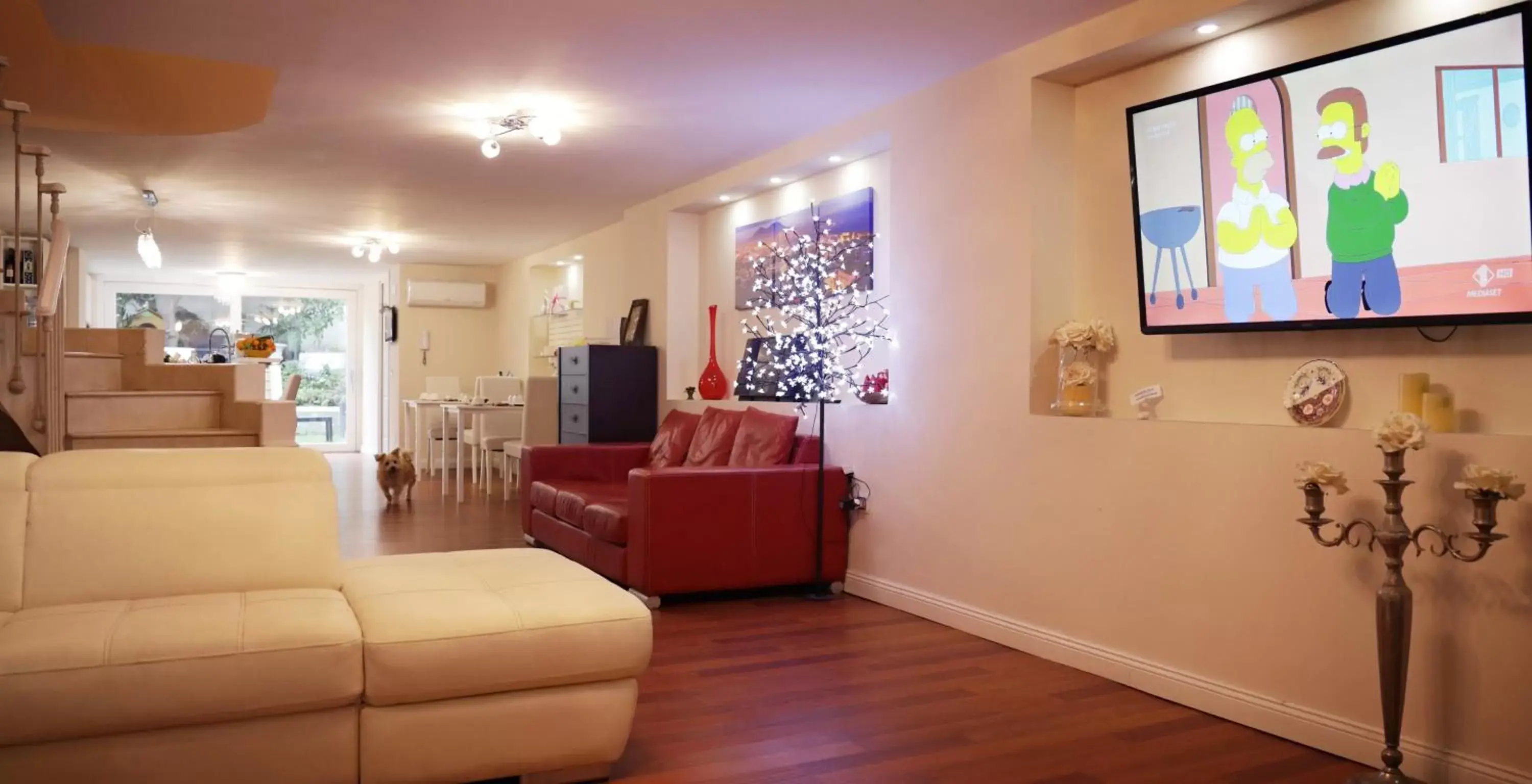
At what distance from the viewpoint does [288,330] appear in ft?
45.1

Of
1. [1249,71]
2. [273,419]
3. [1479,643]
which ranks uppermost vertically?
[1249,71]

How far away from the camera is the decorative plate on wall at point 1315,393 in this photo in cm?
305

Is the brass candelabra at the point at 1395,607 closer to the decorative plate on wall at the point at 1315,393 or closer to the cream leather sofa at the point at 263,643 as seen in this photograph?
the decorative plate on wall at the point at 1315,393

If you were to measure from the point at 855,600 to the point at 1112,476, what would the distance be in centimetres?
165

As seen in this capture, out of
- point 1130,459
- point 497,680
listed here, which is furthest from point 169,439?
point 1130,459

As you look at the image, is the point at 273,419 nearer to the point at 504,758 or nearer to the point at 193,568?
the point at 193,568

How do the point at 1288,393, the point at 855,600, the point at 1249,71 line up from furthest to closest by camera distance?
the point at 855,600 → the point at 1249,71 → the point at 1288,393

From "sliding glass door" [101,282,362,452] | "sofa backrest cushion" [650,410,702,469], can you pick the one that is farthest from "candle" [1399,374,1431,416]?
"sliding glass door" [101,282,362,452]

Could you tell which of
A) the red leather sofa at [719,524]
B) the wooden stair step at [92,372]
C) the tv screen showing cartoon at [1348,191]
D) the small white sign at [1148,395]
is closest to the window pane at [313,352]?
the wooden stair step at [92,372]

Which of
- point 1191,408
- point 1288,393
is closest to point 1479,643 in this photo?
point 1288,393

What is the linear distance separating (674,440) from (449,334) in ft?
21.8

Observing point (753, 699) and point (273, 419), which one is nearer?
point (753, 699)

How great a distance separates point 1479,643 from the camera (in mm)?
2621

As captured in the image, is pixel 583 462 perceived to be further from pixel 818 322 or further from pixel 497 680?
pixel 497 680
